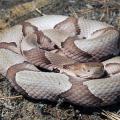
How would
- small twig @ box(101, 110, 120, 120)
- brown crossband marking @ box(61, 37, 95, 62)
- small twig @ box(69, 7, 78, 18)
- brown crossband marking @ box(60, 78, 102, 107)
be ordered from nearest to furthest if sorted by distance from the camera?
brown crossband marking @ box(60, 78, 102, 107) < small twig @ box(101, 110, 120, 120) < brown crossband marking @ box(61, 37, 95, 62) < small twig @ box(69, 7, 78, 18)

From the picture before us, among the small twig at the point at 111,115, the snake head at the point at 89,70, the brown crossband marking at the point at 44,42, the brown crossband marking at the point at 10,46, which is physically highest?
the snake head at the point at 89,70

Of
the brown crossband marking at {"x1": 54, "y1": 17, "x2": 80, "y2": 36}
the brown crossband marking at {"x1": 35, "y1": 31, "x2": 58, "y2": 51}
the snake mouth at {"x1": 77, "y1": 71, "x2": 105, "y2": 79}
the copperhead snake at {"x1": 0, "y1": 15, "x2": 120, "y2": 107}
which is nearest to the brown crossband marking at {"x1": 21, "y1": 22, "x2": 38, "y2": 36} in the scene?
the copperhead snake at {"x1": 0, "y1": 15, "x2": 120, "y2": 107}

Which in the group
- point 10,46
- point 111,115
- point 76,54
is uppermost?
point 76,54

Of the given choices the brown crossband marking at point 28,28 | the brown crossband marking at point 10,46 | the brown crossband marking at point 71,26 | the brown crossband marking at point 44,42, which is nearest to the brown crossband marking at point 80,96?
the brown crossband marking at point 44,42

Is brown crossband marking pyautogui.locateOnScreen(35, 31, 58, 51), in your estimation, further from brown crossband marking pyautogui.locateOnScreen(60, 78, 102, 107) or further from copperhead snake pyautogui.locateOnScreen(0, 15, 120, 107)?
brown crossband marking pyautogui.locateOnScreen(60, 78, 102, 107)

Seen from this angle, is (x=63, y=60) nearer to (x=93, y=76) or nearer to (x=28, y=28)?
(x=93, y=76)

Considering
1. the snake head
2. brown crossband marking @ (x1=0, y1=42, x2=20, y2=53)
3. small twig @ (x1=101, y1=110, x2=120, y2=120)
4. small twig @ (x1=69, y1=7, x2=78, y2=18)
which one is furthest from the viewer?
small twig @ (x1=69, y1=7, x2=78, y2=18)

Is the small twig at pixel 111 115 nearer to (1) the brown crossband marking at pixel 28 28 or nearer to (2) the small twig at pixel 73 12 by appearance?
(1) the brown crossband marking at pixel 28 28

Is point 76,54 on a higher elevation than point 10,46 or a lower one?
higher

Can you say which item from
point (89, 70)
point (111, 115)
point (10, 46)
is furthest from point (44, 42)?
point (111, 115)
